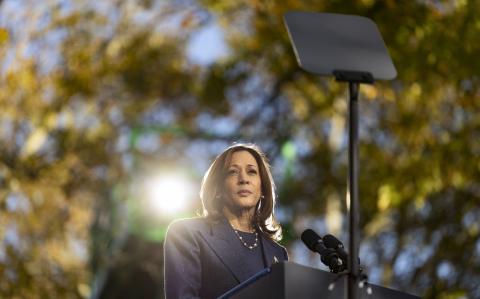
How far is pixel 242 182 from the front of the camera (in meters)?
3.54

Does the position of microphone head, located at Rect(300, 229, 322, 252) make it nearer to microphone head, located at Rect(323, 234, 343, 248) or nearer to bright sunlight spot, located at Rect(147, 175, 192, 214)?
microphone head, located at Rect(323, 234, 343, 248)

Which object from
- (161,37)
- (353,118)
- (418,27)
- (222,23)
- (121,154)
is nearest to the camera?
(353,118)

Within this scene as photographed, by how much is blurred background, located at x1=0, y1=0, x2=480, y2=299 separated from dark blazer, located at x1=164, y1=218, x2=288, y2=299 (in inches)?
267

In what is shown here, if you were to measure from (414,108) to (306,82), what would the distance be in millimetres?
1783

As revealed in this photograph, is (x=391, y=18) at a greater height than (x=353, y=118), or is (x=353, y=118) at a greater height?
(x=353, y=118)

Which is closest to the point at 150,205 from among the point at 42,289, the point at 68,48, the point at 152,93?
the point at 68,48

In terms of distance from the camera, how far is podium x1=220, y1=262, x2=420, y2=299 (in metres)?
2.73

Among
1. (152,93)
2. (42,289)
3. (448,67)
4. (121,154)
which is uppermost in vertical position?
(448,67)

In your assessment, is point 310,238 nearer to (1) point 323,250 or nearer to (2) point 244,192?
(1) point 323,250

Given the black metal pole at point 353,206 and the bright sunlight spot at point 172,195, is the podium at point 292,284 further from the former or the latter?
the bright sunlight spot at point 172,195

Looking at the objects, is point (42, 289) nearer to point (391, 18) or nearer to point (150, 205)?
point (150, 205)

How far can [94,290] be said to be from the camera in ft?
54.0

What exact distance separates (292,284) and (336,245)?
371 millimetres

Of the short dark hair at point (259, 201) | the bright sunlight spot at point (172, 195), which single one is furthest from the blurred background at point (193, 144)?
the short dark hair at point (259, 201)
